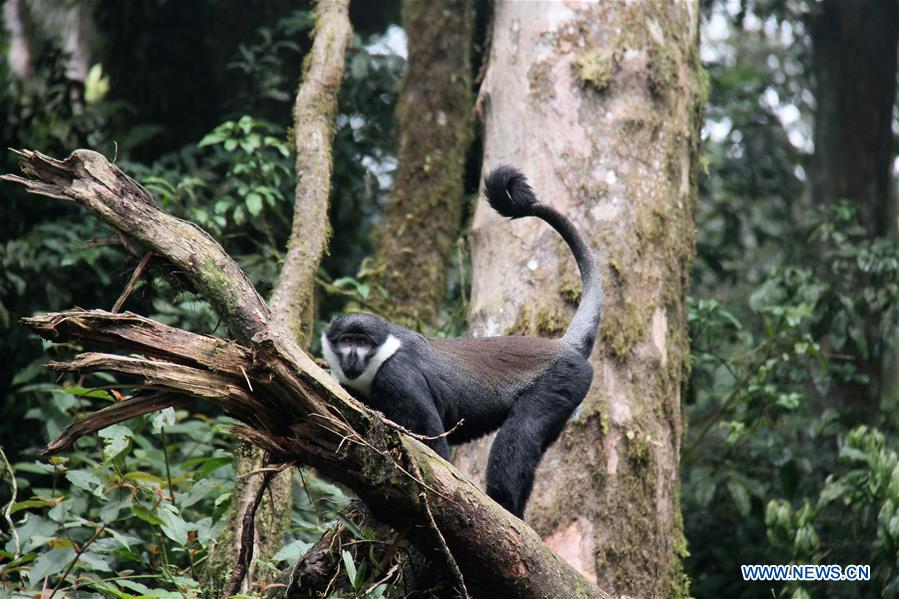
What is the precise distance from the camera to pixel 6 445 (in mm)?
7168

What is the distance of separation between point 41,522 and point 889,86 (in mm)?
10111

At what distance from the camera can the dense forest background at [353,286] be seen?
501 centimetres

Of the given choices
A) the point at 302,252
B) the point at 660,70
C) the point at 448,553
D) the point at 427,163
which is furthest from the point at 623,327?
the point at 427,163

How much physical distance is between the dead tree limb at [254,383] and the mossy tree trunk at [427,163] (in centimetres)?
410

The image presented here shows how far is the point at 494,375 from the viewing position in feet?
16.3

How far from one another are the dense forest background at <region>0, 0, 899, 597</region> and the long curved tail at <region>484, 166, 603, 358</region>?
114 centimetres

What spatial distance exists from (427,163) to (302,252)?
332 cm

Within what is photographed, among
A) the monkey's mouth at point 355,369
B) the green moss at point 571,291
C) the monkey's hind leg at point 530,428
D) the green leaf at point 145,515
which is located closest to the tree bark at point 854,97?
the green moss at point 571,291


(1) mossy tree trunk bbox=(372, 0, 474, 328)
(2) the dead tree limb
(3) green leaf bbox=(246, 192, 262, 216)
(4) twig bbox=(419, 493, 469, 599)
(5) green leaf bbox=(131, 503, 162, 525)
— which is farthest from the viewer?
(1) mossy tree trunk bbox=(372, 0, 474, 328)

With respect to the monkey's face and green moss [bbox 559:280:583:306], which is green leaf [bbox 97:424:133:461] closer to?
the monkey's face

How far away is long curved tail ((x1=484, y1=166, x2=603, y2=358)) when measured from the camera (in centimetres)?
512

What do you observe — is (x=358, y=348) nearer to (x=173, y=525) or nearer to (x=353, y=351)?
(x=353, y=351)

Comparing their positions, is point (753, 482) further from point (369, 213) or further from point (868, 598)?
Answer: point (369, 213)

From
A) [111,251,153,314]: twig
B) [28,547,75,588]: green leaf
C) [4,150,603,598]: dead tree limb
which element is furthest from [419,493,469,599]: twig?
[28,547,75,588]: green leaf
